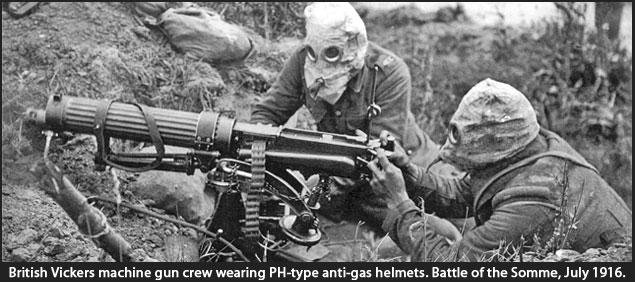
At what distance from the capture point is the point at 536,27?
10156 millimetres

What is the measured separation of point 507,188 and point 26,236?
2.59m

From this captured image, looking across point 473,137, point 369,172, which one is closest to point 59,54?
point 369,172

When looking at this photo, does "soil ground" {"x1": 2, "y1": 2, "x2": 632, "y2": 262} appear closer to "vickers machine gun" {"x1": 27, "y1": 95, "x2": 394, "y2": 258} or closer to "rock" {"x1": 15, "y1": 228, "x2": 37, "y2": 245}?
"rock" {"x1": 15, "y1": 228, "x2": 37, "y2": 245}

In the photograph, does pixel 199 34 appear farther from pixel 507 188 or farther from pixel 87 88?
pixel 507 188

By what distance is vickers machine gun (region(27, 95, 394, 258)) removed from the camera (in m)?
4.67

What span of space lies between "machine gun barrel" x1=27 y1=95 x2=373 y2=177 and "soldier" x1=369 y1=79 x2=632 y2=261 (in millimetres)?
255

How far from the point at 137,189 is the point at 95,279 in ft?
6.03

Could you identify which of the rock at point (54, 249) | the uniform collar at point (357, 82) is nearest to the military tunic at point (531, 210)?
the uniform collar at point (357, 82)

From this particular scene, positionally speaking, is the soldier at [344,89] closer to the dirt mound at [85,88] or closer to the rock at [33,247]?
the dirt mound at [85,88]

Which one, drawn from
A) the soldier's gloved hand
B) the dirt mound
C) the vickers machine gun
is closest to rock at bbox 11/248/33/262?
the dirt mound

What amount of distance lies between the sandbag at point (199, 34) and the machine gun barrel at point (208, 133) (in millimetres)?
2716

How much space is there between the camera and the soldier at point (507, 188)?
4.65 m

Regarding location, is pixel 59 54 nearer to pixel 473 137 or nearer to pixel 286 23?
pixel 286 23

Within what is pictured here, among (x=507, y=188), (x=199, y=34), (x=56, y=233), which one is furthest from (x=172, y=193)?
(x=507, y=188)
